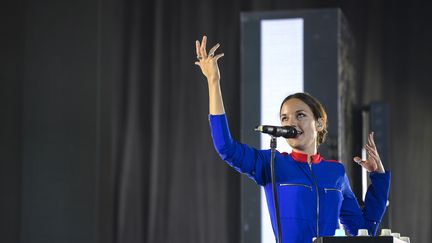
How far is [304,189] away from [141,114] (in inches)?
142

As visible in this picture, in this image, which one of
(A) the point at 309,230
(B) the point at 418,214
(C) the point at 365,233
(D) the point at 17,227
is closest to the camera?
(C) the point at 365,233

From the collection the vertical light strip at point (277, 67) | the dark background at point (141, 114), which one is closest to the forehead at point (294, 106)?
the vertical light strip at point (277, 67)

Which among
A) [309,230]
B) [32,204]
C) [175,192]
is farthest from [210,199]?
[309,230]

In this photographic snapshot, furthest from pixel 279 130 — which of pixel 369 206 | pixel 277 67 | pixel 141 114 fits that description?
pixel 141 114

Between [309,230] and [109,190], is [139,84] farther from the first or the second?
[309,230]

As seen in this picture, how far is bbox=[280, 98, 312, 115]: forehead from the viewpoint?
280 cm

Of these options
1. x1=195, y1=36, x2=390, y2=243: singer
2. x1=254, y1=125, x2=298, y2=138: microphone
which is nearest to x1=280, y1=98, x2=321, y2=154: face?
x1=195, y1=36, x2=390, y2=243: singer

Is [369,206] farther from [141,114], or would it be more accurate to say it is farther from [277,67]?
[141,114]

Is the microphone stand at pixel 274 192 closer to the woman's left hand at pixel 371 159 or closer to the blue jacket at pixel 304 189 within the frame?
the blue jacket at pixel 304 189

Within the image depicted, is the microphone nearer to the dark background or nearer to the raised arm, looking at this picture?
the raised arm

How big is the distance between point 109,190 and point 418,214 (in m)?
2.26

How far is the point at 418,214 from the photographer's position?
5852mm

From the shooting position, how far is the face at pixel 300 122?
2.79 metres

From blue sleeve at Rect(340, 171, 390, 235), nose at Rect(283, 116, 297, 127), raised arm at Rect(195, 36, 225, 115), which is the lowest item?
blue sleeve at Rect(340, 171, 390, 235)
